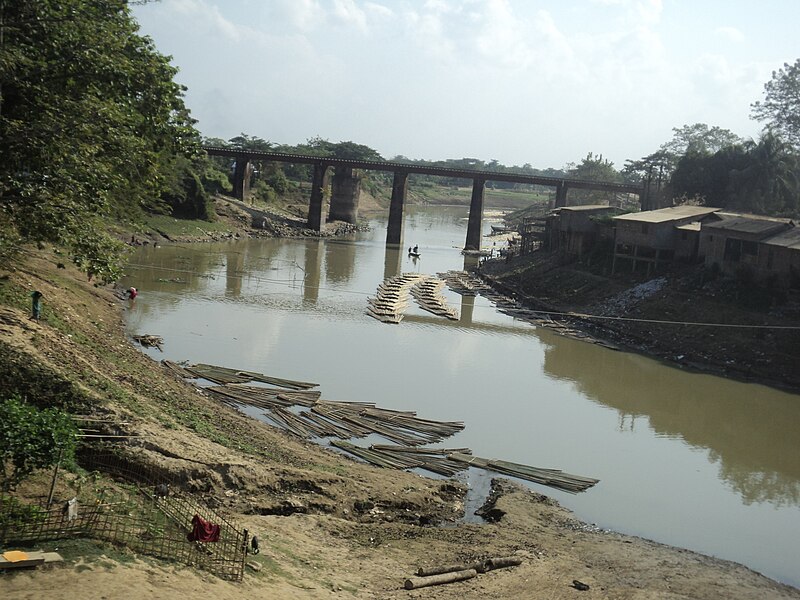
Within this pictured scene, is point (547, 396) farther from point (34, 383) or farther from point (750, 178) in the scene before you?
point (750, 178)

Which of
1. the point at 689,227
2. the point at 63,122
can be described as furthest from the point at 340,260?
the point at 63,122

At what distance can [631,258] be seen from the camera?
1962 inches

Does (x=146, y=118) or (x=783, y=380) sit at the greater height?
(x=146, y=118)

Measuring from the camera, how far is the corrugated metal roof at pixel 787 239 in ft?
129

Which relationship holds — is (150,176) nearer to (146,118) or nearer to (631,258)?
(146,118)

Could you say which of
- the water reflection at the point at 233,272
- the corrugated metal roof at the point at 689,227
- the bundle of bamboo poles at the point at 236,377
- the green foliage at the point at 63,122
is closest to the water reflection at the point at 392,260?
the water reflection at the point at 233,272

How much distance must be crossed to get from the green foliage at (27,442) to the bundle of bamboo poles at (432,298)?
33.4m

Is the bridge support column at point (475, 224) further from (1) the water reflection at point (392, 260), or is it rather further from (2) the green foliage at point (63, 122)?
(2) the green foliage at point (63, 122)

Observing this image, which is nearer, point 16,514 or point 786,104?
point 16,514

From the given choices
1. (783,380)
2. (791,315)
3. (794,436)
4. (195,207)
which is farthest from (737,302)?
(195,207)

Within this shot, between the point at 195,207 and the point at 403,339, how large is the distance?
41993 millimetres

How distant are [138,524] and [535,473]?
1170cm

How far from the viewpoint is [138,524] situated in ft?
42.4

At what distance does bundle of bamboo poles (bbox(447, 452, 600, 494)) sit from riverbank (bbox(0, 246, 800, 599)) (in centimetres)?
101
